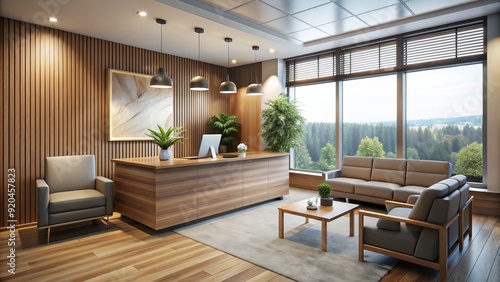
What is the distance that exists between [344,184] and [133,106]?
427cm

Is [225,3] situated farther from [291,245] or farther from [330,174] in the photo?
[330,174]

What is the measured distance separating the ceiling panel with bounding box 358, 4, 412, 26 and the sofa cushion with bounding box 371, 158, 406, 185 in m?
2.46

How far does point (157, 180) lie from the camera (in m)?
3.86

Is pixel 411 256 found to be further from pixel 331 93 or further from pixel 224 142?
pixel 224 142

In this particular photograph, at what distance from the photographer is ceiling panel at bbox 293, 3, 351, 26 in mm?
4414

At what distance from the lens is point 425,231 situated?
2.75m

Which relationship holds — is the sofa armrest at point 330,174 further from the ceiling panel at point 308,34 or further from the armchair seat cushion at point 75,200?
the armchair seat cushion at point 75,200

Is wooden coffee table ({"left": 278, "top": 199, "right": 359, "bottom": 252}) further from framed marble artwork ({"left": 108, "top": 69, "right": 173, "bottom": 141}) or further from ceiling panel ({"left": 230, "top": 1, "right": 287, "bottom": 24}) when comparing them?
framed marble artwork ({"left": 108, "top": 69, "right": 173, "bottom": 141})

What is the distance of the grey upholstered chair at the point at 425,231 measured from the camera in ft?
8.75

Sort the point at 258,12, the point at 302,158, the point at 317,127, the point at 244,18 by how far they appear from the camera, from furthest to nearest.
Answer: the point at 302,158
the point at 317,127
the point at 244,18
the point at 258,12

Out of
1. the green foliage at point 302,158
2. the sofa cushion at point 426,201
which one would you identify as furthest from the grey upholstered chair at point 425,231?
the green foliage at point 302,158

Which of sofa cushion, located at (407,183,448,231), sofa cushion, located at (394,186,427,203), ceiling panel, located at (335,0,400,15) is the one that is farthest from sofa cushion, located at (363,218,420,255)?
ceiling panel, located at (335,0,400,15)

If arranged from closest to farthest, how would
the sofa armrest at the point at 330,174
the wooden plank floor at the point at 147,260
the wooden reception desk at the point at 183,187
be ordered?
1. the wooden plank floor at the point at 147,260
2. the wooden reception desk at the point at 183,187
3. the sofa armrest at the point at 330,174

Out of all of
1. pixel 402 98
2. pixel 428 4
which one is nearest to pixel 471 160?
pixel 402 98
